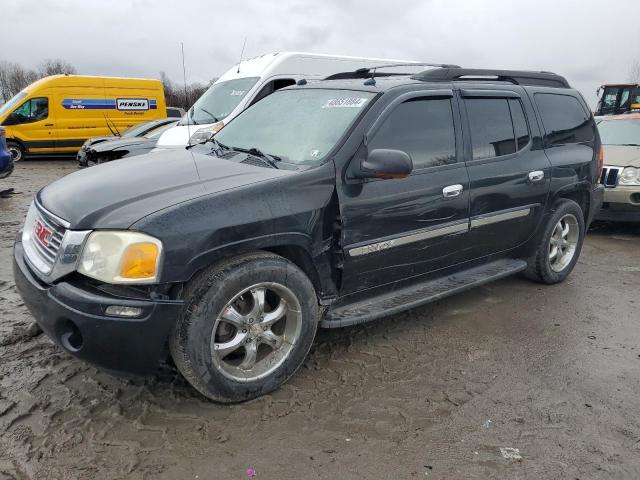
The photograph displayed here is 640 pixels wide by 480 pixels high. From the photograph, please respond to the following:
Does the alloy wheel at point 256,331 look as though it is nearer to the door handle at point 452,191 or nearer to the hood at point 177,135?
the door handle at point 452,191

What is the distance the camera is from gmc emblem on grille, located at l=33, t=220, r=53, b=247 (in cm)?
271

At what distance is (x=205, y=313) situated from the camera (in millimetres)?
2594

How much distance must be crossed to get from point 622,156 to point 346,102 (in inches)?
208

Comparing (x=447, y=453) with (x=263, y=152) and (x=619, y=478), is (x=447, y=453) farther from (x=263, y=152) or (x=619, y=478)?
(x=263, y=152)

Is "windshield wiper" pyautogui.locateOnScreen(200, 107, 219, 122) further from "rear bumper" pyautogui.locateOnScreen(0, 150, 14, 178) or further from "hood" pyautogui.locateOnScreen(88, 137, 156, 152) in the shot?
"rear bumper" pyautogui.locateOnScreen(0, 150, 14, 178)

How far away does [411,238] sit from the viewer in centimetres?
342

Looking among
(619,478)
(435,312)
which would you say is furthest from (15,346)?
(619,478)

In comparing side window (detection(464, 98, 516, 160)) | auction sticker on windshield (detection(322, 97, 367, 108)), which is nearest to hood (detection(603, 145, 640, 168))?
side window (detection(464, 98, 516, 160))

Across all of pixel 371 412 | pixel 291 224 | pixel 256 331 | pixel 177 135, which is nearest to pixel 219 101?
pixel 177 135

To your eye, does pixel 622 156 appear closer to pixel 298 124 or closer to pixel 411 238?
pixel 411 238

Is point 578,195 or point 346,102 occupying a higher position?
point 346,102

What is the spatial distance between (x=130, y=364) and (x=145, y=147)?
25.8 ft

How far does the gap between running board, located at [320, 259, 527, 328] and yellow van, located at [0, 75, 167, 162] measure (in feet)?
39.6

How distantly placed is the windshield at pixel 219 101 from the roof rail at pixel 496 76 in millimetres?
5490
